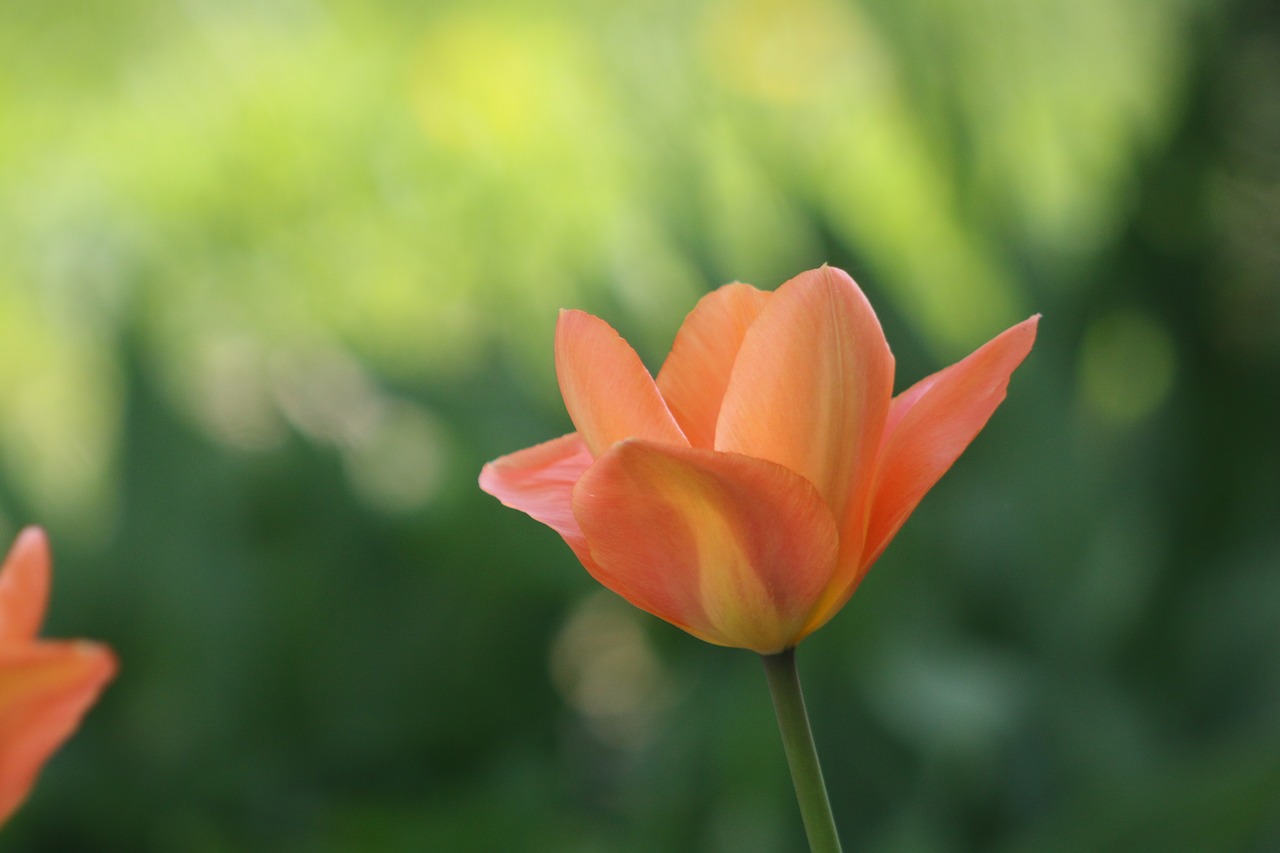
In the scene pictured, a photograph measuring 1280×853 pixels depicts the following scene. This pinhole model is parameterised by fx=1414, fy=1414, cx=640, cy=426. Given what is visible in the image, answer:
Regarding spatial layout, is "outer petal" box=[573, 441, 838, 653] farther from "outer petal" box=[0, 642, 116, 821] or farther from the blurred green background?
the blurred green background

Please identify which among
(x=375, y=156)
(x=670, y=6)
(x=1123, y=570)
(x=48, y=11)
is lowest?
(x=1123, y=570)

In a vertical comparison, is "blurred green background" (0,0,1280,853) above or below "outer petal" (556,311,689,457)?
below

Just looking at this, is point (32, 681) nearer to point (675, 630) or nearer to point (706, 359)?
point (706, 359)

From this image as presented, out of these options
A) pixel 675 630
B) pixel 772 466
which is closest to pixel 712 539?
pixel 772 466

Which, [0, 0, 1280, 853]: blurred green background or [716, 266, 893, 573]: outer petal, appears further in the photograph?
[0, 0, 1280, 853]: blurred green background

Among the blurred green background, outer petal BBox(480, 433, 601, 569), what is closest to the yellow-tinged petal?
outer petal BBox(480, 433, 601, 569)

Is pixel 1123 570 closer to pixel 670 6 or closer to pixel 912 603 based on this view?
pixel 912 603

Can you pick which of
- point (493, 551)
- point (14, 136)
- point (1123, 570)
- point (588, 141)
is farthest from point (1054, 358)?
point (14, 136)
